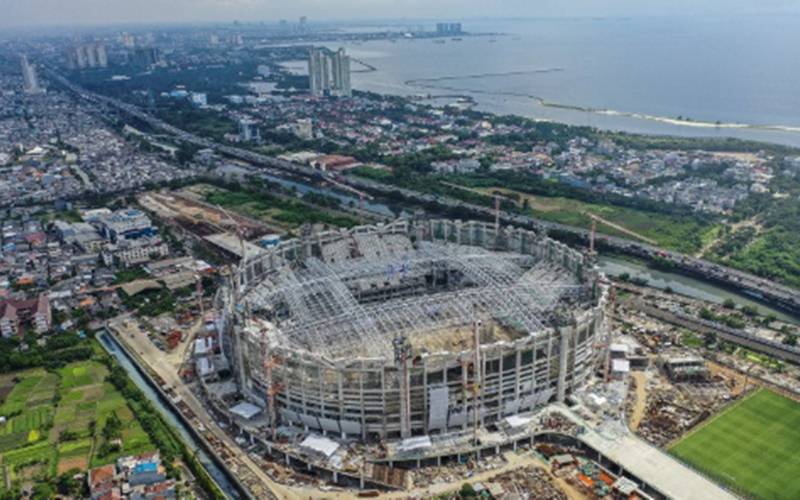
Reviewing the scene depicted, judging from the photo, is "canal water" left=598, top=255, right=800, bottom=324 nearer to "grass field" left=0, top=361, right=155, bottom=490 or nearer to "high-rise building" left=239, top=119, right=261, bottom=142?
"grass field" left=0, top=361, right=155, bottom=490

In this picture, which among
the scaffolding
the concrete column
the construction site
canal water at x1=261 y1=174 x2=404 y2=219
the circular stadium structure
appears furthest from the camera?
canal water at x1=261 y1=174 x2=404 y2=219

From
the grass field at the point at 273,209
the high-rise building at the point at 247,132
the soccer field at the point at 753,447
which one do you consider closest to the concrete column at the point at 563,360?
the soccer field at the point at 753,447

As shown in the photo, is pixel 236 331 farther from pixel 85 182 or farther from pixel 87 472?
pixel 85 182

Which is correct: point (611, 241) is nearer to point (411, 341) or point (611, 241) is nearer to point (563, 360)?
point (563, 360)

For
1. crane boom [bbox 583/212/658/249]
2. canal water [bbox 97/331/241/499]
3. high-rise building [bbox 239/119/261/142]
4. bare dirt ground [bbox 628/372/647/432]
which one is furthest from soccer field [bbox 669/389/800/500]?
high-rise building [bbox 239/119/261/142]

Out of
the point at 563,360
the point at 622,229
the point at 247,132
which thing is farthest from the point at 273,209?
the point at 563,360

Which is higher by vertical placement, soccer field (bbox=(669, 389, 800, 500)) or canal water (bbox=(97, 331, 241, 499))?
soccer field (bbox=(669, 389, 800, 500))
